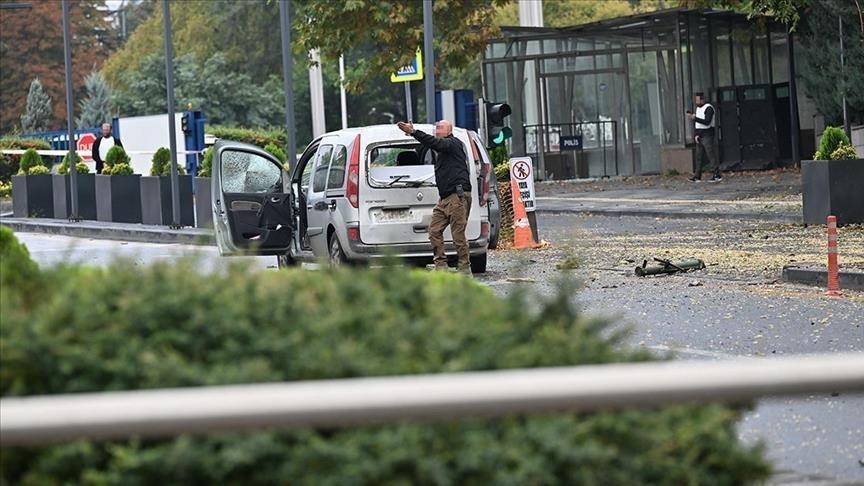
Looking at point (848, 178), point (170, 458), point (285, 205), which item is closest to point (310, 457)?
point (170, 458)

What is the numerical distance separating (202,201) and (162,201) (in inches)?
88.3

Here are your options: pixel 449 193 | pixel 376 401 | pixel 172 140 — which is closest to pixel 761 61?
pixel 172 140

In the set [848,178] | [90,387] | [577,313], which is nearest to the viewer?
[90,387]

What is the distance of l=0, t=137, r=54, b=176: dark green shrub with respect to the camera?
51625mm

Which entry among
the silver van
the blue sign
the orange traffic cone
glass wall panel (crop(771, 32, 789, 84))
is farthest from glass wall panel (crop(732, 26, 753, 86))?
the silver van

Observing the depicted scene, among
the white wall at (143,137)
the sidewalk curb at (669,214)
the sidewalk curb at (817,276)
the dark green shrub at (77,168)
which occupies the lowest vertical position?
the sidewalk curb at (817,276)

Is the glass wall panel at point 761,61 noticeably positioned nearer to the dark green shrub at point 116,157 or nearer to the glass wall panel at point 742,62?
the glass wall panel at point 742,62

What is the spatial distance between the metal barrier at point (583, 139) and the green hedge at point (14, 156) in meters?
14.5

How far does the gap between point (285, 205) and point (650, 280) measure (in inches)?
174

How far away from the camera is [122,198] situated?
35.5 m

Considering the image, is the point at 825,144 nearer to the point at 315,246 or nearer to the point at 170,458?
the point at 315,246

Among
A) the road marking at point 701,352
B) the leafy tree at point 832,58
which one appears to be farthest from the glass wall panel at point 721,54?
the road marking at point 701,352

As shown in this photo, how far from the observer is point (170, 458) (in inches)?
143

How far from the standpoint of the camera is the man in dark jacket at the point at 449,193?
18969mm
